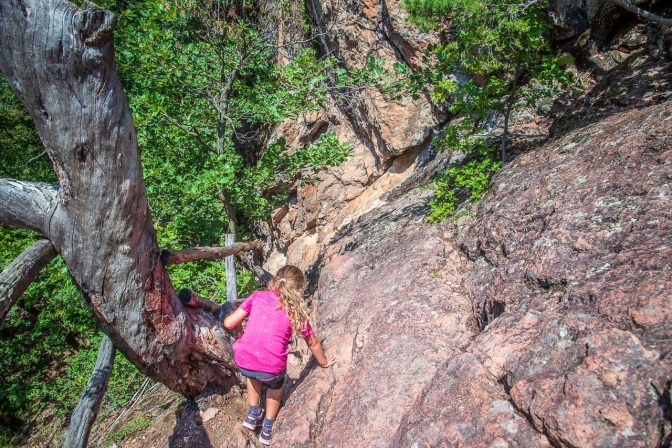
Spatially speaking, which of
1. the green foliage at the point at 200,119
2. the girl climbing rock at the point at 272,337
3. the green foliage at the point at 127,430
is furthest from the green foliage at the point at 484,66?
the green foliage at the point at 127,430

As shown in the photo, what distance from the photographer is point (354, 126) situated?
1022 cm

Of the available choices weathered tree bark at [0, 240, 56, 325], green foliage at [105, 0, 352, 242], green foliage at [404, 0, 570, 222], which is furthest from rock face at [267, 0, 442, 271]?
weathered tree bark at [0, 240, 56, 325]

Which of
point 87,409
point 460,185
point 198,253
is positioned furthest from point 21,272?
point 460,185

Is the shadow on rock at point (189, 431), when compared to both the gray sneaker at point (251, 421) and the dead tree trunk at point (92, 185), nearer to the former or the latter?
the gray sneaker at point (251, 421)

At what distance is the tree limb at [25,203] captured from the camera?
2.21m

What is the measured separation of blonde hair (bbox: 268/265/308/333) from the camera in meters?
3.12

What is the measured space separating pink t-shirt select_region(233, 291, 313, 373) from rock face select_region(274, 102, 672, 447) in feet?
1.39

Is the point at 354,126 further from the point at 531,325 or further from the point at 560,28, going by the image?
the point at 531,325

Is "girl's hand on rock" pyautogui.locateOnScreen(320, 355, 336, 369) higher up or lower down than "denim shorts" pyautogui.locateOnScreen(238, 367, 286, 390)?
lower down

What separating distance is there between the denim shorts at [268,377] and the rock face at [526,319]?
9.4 inches

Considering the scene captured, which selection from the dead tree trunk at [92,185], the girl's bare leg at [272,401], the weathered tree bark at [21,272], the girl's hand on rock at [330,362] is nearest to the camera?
the dead tree trunk at [92,185]

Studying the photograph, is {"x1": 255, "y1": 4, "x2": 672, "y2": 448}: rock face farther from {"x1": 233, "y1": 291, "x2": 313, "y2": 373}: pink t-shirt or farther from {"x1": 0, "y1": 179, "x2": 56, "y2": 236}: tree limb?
{"x1": 0, "y1": 179, "x2": 56, "y2": 236}: tree limb

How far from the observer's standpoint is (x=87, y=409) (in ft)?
8.82

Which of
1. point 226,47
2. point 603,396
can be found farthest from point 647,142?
point 226,47
